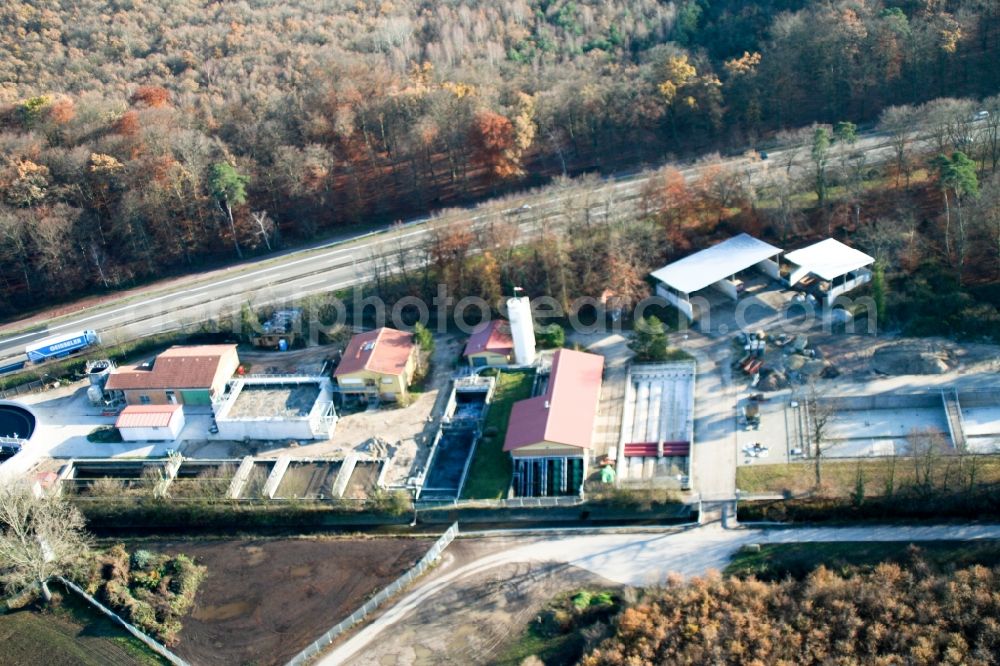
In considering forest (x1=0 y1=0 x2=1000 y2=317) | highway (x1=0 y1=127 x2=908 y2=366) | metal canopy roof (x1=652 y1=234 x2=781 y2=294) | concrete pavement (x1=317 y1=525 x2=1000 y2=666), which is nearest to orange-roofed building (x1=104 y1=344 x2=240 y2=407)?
highway (x1=0 y1=127 x2=908 y2=366)

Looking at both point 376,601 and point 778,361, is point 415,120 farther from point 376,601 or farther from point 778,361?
point 376,601

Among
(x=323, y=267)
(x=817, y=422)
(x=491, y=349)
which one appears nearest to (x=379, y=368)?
(x=491, y=349)

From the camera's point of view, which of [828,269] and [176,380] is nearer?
[828,269]

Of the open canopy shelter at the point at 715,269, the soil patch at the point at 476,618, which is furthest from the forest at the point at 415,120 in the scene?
the soil patch at the point at 476,618

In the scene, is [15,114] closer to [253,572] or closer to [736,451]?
[253,572]

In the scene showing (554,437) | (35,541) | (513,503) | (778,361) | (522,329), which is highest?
(522,329)

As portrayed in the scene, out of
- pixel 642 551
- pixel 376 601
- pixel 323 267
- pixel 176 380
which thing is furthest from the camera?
pixel 323 267
